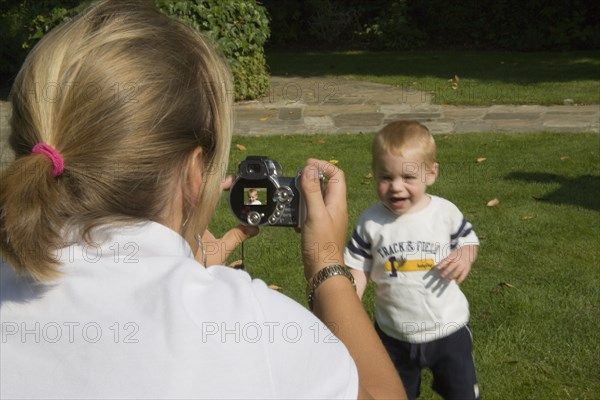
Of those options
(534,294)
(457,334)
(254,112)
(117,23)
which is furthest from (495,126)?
(117,23)

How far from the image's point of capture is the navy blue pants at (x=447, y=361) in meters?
2.99

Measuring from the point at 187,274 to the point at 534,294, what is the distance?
10.9ft

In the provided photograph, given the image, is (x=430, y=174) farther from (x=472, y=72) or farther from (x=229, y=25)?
(x=472, y=72)

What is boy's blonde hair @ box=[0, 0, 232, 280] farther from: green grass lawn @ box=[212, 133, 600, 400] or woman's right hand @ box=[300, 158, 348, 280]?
green grass lawn @ box=[212, 133, 600, 400]

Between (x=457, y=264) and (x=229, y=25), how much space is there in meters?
7.73

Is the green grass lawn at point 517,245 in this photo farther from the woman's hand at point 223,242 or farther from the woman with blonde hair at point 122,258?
the woman with blonde hair at point 122,258

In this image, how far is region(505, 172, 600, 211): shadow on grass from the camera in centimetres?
587

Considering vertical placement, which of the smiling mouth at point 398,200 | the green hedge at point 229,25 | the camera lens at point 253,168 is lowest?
the green hedge at point 229,25

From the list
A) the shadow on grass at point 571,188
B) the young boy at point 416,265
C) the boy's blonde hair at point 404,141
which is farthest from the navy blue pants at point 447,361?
the shadow on grass at point 571,188

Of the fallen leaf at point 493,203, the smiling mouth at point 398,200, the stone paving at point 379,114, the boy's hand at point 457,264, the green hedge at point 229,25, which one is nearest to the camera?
the boy's hand at point 457,264

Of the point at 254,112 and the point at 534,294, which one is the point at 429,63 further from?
the point at 534,294

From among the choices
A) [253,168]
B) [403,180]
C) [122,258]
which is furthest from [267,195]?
[403,180]

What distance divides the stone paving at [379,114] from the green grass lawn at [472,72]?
49cm

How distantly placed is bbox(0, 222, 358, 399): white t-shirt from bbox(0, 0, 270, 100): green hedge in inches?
323
